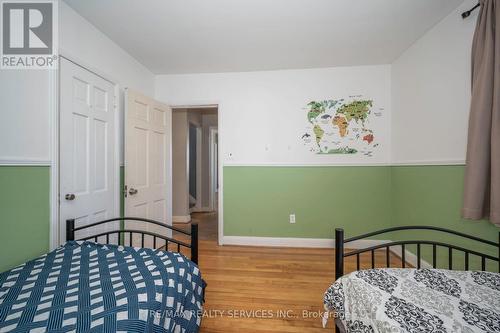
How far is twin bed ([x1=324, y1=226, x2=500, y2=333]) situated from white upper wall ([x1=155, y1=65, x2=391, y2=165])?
2032 mm

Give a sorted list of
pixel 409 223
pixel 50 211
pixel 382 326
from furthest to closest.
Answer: pixel 409 223 → pixel 50 211 → pixel 382 326

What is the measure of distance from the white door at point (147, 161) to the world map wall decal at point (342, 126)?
199 centimetres

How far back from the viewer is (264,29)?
2170 mm

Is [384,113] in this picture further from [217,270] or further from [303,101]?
[217,270]

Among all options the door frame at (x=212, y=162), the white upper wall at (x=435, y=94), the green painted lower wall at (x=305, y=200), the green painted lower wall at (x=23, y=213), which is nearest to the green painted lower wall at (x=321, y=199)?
the green painted lower wall at (x=305, y=200)

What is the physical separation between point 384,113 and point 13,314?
366 centimetres

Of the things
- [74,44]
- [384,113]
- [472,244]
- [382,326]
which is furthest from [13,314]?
[384,113]

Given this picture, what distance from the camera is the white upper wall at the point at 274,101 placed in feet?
9.82

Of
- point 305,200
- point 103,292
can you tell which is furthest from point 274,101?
point 103,292

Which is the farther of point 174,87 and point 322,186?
point 174,87

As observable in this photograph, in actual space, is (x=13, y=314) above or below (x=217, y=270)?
above

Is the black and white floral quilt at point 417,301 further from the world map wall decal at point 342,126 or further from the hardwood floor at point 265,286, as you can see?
the world map wall decal at point 342,126

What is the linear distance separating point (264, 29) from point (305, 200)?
2125 mm

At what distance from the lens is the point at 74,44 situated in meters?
1.94
